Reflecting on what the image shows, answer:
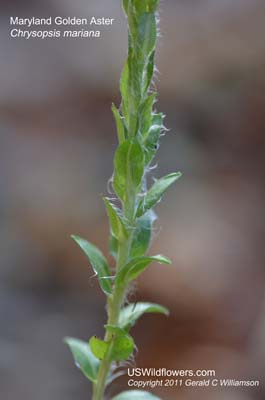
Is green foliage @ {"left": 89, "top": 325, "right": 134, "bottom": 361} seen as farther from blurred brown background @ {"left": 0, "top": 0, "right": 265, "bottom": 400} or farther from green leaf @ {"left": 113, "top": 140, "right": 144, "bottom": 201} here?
blurred brown background @ {"left": 0, "top": 0, "right": 265, "bottom": 400}

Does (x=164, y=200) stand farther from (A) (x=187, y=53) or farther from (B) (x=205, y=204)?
(A) (x=187, y=53)

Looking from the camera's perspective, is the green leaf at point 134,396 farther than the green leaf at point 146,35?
Yes

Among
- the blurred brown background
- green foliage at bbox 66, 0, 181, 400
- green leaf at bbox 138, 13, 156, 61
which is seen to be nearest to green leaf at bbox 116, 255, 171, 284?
green foliage at bbox 66, 0, 181, 400

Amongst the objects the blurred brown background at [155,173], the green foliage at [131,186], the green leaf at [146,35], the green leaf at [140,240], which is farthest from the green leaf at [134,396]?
the blurred brown background at [155,173]

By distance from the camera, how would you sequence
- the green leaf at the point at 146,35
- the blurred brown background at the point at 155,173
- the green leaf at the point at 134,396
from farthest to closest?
1. the blurred brown background at the point at 155,173
2. the green leaf at the point at 134,396
3. the green leaf at the point at 146,35

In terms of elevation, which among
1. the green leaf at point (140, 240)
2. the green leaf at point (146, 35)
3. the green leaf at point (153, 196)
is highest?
the green leaf at point (146, 35)

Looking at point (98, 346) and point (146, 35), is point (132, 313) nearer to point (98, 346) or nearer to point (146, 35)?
point (98, 346)

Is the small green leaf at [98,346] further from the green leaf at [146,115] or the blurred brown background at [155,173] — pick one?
the blurred brown background at [155,173]
